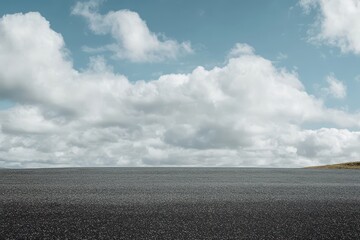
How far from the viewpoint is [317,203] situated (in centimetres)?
845

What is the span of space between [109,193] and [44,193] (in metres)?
1.95

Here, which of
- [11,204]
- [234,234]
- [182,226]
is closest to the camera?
[234,234]

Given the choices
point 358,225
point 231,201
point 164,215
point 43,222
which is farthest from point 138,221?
point 358,225

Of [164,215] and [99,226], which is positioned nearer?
[99,226]

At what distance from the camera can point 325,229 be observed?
596 centimetres

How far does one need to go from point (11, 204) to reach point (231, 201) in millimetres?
5473

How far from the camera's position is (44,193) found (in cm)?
968

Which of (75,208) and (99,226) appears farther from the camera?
(75,208)

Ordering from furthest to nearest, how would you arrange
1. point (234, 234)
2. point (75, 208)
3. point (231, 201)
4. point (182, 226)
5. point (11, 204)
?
point (231, 201) → point (11, 204) → point (75, 208) → point (182, 226) → point (234, 234)

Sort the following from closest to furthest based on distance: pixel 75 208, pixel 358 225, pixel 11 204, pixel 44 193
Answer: pixel 358 225, pixel 75 208, pixel 11 204, pixel 44 193

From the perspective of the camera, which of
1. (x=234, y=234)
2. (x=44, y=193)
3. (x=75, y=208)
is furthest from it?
(x=44, y=193)

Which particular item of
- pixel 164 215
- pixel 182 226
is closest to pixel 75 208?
pixel 164 215

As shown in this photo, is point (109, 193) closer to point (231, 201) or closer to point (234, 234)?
point (231, 201)

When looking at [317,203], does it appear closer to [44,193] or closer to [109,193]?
[109,193]
